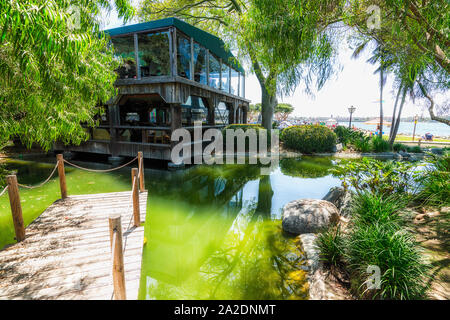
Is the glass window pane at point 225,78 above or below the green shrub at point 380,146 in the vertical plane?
above

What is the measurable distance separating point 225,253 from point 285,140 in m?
11.3

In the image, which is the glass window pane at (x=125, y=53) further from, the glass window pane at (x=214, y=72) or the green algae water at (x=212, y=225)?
the green algae water at (x=212, y=225)

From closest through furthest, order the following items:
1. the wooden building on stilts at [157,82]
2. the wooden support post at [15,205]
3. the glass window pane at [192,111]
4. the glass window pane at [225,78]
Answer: the wooden support post at [15,205] < the wooden building on stilts at [157,82] < the glass window pane at [225,78] < the glass window pane at [192,111]

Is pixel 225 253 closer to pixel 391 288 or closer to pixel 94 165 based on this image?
pixel 391 288

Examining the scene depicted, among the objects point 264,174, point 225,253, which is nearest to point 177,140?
point 264,174

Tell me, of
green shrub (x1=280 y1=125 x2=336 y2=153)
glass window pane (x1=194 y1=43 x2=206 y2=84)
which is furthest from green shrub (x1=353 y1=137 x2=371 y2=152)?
glass window pane (x1=194 y1=43 x2=206 y2=84)

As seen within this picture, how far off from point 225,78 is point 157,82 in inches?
269

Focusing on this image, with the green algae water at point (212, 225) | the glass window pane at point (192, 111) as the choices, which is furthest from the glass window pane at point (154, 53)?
the green algae water at point (212, 225)

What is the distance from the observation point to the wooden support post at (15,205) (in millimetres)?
3416

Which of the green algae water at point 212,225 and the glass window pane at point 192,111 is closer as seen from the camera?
the green algae water at point 212,225

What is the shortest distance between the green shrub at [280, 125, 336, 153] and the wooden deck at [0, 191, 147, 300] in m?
11.2

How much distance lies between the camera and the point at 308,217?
4.61 meters

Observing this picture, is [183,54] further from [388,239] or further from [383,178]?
[388,239]

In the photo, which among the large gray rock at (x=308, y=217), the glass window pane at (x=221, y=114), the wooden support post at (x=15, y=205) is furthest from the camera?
the glass window pane at (x=221, y=114)
